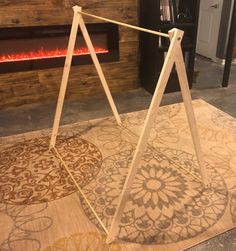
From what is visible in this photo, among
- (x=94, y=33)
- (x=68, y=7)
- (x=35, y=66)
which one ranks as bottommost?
(x=35, y=66)

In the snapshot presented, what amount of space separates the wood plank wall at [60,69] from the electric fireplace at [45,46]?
0.06 metres

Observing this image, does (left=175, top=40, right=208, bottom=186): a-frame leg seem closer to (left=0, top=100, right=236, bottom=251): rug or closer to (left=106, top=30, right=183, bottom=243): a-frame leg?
(left=106, top=30, right=183, bottom=243): a-frame leg

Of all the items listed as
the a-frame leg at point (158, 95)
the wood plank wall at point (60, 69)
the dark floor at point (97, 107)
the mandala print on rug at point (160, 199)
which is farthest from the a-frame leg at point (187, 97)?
the wood plank wall at point (60, 69)

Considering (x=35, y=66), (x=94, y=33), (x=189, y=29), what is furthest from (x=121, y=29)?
(x=35, y=66)

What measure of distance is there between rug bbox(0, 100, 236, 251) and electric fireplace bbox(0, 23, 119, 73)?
809 mm

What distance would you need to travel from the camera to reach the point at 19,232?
4.25ft

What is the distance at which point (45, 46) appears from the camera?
8.70 ft

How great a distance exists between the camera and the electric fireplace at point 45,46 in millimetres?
2504

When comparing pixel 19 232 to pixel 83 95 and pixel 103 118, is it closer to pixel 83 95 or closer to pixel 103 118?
pixel 103 118

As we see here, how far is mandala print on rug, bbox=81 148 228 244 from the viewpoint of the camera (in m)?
1.28

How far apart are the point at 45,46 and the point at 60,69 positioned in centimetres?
26

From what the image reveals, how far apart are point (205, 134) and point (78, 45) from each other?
5.22 ft

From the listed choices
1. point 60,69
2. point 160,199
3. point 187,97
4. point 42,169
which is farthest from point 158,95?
point 60,69

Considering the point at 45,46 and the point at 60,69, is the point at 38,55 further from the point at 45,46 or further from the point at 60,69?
the point at 60,69
